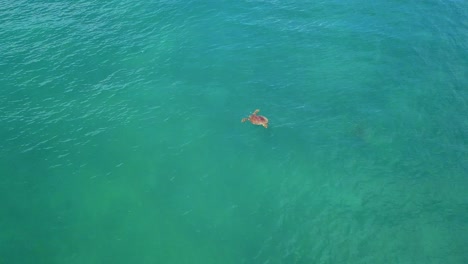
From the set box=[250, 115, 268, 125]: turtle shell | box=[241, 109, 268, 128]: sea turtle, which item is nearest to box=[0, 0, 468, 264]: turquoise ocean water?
box=[241, 109, 268, 128]: sea turtle

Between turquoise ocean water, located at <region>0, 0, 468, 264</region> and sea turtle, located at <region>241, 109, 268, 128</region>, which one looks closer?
turquoise ocean water, located at <region>0, 0, 468, 264</region>

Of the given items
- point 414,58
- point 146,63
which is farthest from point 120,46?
point 414,58

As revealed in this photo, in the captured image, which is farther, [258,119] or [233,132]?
[233,132]

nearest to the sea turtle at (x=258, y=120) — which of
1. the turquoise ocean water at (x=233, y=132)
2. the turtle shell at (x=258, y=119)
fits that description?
the turtle shell at (x=258, y=119)

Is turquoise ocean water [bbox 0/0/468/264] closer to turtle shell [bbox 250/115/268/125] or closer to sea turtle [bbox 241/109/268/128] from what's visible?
sea turtle [bbox 241/109/268/128]

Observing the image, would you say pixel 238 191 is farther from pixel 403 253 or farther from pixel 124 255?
pixel 403 253

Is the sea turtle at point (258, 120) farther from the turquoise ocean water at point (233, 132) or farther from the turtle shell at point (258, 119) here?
the turquoise ocean water at point (233, 132)

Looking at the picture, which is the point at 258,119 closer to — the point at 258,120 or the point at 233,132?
the point at 258,120

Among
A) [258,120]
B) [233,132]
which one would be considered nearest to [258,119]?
[258,120]

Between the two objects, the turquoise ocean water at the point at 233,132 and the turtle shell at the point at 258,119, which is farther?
the turtle shell at the point at 258,119
